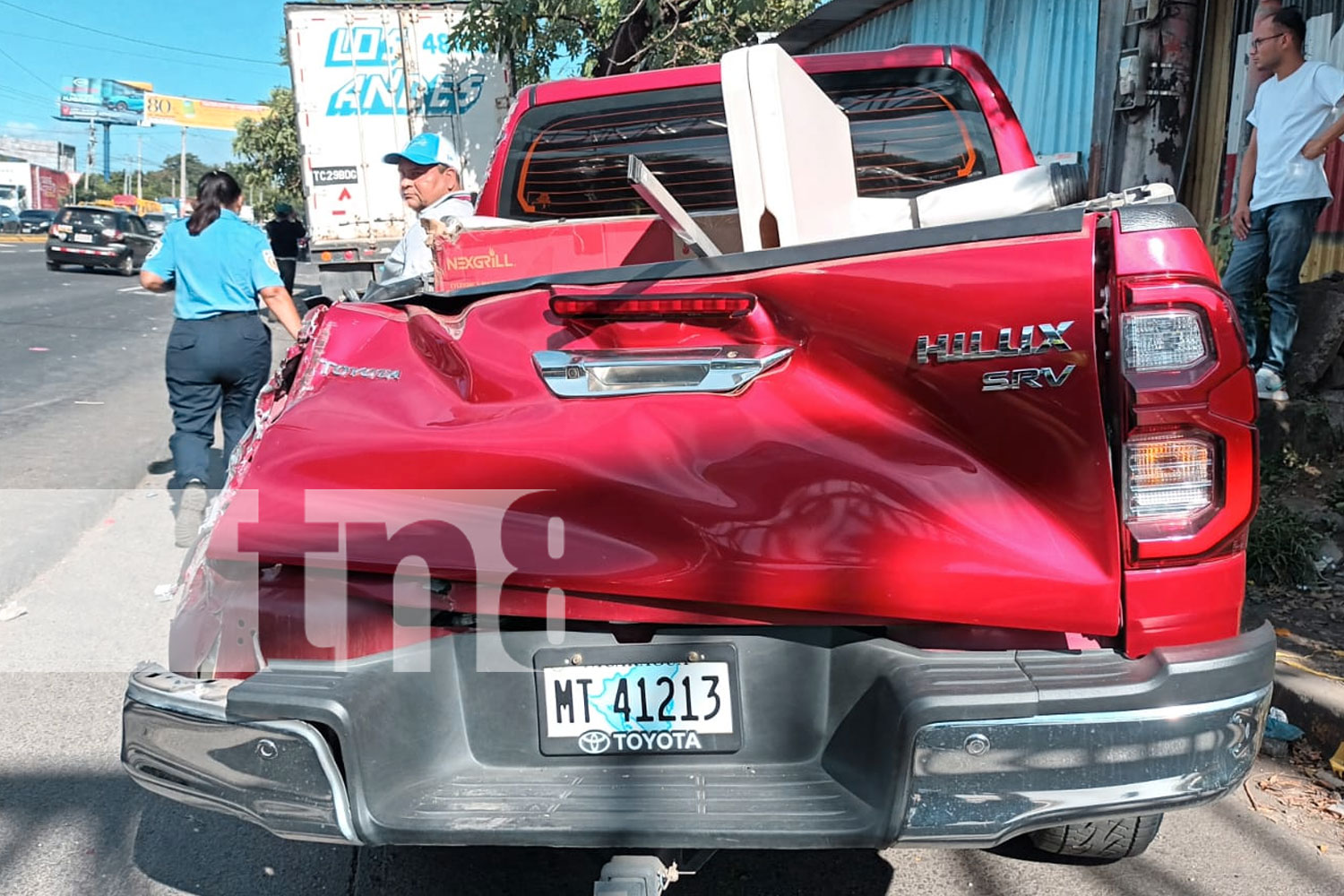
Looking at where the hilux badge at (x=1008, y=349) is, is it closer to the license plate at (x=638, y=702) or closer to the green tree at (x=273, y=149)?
the license plate at (x=638, y=702)

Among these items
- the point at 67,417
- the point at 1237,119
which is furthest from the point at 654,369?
the point at 67,417

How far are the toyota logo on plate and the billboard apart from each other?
11867 cm

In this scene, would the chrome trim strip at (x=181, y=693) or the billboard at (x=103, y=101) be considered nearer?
the chrome trim strip at (x=181, y=693)

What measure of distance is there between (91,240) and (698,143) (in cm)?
2715

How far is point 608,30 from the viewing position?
11.6 metres

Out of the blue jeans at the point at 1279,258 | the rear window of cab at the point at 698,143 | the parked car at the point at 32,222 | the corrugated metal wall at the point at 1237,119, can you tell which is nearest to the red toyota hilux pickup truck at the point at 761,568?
the rear window of cab at the point at 698,143

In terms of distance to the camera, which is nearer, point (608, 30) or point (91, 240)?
point (608, 30)

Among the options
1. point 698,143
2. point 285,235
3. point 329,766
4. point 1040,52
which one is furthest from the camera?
point 285,235

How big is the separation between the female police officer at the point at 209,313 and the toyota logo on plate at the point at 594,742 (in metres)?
3.67

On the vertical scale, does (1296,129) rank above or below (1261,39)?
below

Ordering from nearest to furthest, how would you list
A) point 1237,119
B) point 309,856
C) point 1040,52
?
1. point 309,856
2. point 1237,119
3. point 1040,52

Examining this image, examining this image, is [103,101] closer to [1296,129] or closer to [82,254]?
[82,254]

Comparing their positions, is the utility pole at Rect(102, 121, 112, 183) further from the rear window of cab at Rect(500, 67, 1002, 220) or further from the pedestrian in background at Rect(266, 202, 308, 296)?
the rear window of cab at Rect(500, 67, 1002, 220)

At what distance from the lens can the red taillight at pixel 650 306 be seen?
209 centimetres
